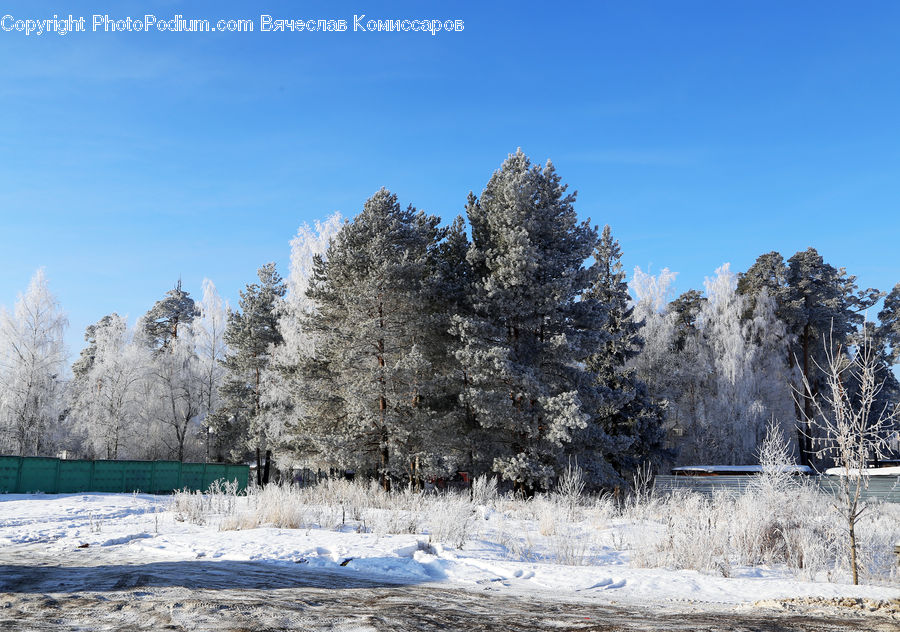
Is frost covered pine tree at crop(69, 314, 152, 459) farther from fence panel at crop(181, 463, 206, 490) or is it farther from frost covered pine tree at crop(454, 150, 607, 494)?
frost covered pine tree at crop(454, 150, 607, 494)

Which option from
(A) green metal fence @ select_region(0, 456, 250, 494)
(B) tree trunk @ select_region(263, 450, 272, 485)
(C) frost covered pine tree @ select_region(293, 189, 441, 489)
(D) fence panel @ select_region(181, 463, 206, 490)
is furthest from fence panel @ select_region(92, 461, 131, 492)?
(B) tree trunk @ select_region(263, 450, 272, 485)

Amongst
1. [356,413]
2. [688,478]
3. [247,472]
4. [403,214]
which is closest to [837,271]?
[688,478]

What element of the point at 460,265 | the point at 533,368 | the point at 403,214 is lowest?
the point at 533,368

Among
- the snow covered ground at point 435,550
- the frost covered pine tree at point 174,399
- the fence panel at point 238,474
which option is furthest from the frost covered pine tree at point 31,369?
the snow covered ground at point 435,550

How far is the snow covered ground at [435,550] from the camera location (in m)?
7.61

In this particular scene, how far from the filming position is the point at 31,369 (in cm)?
3691

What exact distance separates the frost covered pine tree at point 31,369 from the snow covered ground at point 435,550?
2635 centimetres

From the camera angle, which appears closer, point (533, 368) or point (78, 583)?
point (78, 583)

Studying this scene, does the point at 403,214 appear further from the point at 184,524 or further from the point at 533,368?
the point at 184,524

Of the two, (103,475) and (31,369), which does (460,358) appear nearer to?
(103,475)

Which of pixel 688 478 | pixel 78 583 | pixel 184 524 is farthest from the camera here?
pixel 688 478

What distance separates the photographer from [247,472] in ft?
99.7

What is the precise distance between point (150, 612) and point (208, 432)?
39.6 m

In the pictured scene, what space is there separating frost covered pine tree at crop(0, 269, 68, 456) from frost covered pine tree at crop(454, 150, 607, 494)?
27443 mm
